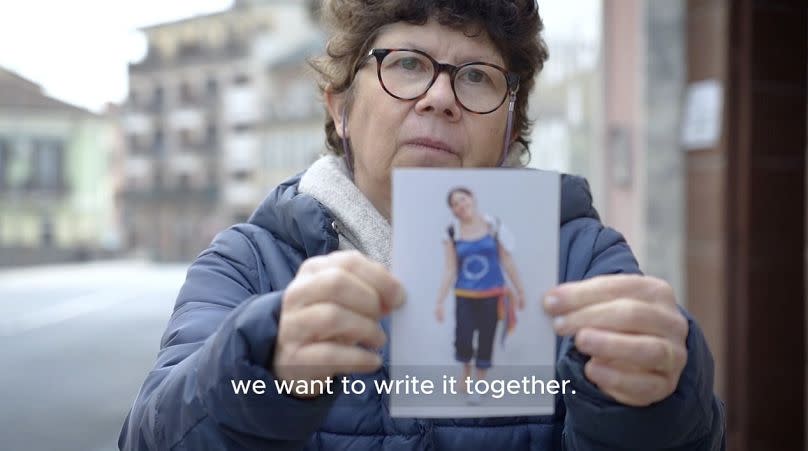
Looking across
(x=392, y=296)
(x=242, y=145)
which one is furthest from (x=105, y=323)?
(x=392, y=296)

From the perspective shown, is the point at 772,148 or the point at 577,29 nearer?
the point at 772,148

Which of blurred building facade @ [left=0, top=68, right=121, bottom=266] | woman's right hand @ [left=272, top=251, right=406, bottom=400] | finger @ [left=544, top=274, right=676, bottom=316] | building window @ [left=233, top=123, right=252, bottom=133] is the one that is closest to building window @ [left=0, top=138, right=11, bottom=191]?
blurred building facade @ [left=0, top=68, right=121, bottom=266]

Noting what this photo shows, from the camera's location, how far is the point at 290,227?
1.02m

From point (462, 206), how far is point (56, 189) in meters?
2.30

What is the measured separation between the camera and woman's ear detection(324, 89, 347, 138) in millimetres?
1188

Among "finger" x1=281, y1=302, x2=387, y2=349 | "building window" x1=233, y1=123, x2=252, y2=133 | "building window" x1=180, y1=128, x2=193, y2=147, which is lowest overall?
"finger" x1=281, y1=302, x2=387, y2=349

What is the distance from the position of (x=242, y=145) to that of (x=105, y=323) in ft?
3.62

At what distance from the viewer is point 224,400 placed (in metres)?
0.70

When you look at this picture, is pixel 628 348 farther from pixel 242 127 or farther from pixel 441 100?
pixel 242 127

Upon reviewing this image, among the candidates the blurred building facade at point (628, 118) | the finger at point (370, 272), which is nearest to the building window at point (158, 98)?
the blurred building facade at point (628, 118)

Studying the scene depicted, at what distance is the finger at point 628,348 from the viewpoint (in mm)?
667

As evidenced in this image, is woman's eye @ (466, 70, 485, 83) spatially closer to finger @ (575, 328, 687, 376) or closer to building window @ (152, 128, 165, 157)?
finger @ (575, 328, 687, 376)

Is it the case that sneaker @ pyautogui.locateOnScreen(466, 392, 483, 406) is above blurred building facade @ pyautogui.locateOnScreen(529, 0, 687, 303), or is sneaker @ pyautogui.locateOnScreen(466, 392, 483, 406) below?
below

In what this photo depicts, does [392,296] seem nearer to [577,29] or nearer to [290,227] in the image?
[290,227]
